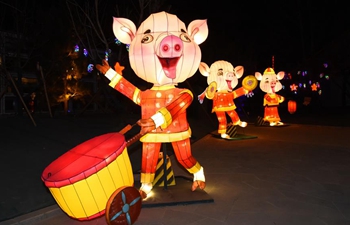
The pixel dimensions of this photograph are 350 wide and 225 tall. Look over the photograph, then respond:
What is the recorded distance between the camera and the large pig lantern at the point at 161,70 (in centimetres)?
434

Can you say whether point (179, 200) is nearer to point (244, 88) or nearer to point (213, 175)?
point (213, 175)

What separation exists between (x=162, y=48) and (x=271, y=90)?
10.4 meters

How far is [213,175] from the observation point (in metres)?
6.23

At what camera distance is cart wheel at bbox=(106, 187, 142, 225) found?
3467 millimetres

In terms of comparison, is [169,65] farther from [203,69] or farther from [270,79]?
[270,79]

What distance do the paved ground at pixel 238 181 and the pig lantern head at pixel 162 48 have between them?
1.92 m

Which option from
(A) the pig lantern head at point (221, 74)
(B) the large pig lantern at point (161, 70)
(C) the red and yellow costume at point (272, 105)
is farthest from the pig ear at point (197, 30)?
(C) the red and yellow costume at point (272, 105)

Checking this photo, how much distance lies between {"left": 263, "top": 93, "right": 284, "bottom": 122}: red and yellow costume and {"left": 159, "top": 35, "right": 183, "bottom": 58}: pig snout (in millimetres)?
10380

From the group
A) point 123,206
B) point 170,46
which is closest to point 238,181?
point 123,206

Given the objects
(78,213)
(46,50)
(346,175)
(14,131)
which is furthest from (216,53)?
(78,213)

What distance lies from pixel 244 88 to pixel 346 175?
13.3 feet

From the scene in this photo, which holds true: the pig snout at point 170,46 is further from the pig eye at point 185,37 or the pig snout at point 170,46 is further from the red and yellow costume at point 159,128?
the red and yellow costume at point 159,128

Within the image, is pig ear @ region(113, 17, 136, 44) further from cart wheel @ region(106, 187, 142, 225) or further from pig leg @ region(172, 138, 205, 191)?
cart wheel @ region(106, 187, 142, 225)

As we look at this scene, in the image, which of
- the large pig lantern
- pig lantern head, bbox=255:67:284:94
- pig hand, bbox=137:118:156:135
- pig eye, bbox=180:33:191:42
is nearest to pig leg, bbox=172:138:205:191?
the large pig lantern
